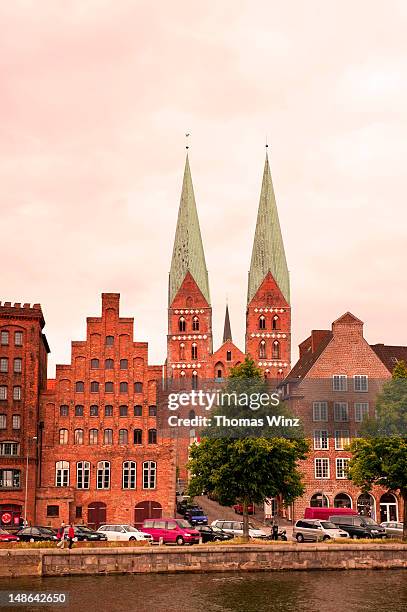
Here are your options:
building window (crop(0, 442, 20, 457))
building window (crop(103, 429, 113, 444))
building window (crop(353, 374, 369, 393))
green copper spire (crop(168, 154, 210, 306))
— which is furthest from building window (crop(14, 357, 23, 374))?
green copper spire (crop(168, 154, 210, 306))

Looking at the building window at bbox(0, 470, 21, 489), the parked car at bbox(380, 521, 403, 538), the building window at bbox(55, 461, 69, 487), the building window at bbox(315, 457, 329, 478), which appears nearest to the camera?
the parked car at bbox(380, 521, 403, 538)

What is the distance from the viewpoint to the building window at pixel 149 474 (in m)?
74.8

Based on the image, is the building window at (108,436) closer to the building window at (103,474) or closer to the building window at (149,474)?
the building window at (103,474)

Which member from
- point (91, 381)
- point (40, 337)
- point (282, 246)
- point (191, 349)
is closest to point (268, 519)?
point (91, 381)

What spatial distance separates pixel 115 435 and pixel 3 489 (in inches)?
396

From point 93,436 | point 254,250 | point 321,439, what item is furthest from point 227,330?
point 93,436

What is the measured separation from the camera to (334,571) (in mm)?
49156

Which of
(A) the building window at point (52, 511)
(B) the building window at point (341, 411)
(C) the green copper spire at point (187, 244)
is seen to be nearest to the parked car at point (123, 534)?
(A) the building window at point (52, 511)

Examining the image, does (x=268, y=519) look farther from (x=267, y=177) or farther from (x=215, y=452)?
(x=267, y=177)

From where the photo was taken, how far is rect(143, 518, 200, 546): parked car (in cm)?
5497

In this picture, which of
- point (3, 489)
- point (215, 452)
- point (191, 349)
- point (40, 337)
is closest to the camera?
point (215, 452)

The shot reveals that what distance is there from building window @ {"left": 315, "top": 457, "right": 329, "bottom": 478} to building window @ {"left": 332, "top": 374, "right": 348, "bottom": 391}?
21.8ft

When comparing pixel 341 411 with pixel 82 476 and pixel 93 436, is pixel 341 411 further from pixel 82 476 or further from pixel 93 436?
pixel 82 476

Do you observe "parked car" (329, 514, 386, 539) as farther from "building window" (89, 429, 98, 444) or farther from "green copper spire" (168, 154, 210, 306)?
"green copper spire" (168, 154, 210, 306)
